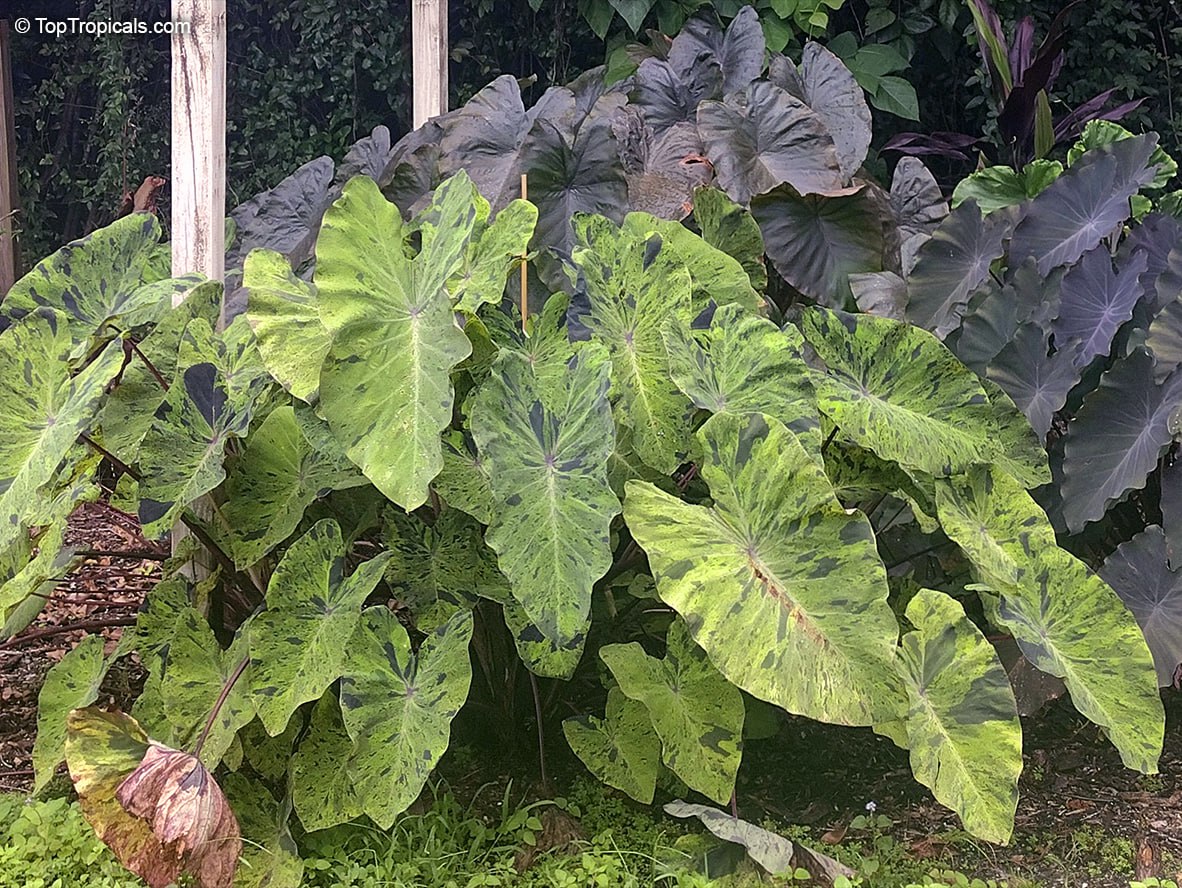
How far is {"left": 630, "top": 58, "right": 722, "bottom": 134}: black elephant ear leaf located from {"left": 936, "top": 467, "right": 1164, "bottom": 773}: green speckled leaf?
1524 mm

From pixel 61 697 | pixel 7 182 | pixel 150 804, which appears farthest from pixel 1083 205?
pixel 7 182

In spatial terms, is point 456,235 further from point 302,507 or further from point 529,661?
point 529,661

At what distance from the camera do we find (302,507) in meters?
1.59

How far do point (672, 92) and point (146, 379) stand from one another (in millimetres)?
1602

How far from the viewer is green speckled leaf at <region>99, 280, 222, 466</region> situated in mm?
1664

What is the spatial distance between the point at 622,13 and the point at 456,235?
7.99ft

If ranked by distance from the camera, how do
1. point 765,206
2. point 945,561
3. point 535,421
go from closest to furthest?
point 535,421 → point 945,561 → point 765,206

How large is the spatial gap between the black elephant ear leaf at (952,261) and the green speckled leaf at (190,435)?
123 cm

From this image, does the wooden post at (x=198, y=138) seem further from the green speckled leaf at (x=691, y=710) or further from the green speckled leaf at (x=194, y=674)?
the green speckled leaf at (x=691, y=710)

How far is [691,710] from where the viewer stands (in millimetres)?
1526

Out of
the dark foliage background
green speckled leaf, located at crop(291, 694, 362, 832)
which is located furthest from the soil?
the dark foliage background

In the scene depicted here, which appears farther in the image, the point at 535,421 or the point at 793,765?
the point at 793,765

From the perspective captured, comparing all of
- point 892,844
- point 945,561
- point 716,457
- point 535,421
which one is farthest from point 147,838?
point 945,561

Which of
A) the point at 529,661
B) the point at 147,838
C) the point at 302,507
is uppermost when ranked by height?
the point at 302,507
